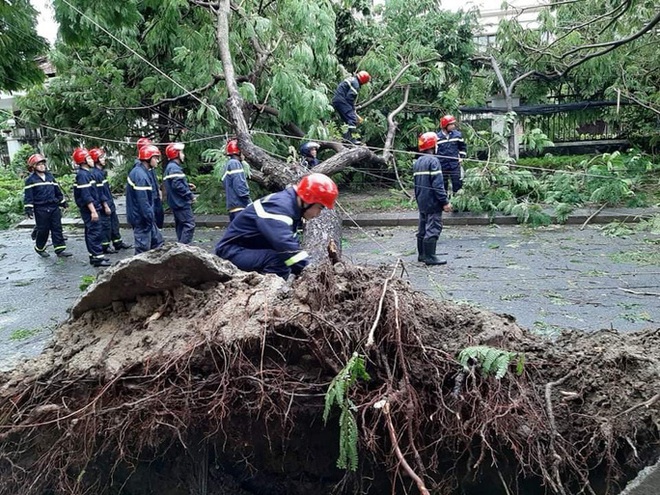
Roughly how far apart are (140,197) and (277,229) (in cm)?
424

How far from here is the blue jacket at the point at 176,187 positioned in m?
8.80

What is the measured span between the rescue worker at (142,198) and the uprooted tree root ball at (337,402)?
4.90 m

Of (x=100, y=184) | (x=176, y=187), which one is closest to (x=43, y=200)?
(x=100, y=184)

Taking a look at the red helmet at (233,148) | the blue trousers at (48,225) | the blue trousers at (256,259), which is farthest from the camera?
the blue trousers at (48,225)

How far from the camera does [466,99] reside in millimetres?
15156

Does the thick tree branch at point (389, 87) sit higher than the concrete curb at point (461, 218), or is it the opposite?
the thick tree branch at point (389, 87)

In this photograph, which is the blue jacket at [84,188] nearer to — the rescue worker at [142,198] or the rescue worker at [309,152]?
the rescue worker at [142,198]

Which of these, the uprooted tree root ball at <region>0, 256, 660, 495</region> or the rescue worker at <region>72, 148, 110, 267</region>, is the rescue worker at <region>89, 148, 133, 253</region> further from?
the uprooted tree root ball at <region>0, 256, 660, 495</region>

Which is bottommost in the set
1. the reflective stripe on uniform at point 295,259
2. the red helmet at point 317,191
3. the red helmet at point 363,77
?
the reflective stripe on uniform at point 295,259

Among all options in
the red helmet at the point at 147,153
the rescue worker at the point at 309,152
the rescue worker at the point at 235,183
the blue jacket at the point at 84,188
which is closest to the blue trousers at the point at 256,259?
the rescue worker at the point at 235,183

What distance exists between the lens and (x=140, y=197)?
321 inches

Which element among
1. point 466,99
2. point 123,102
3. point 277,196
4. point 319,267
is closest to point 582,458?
point 319,267

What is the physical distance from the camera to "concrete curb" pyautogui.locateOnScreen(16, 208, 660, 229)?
10422mm

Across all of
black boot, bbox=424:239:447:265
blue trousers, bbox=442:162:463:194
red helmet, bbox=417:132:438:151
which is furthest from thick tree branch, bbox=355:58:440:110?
black boot, bbox=424:239:447:265
